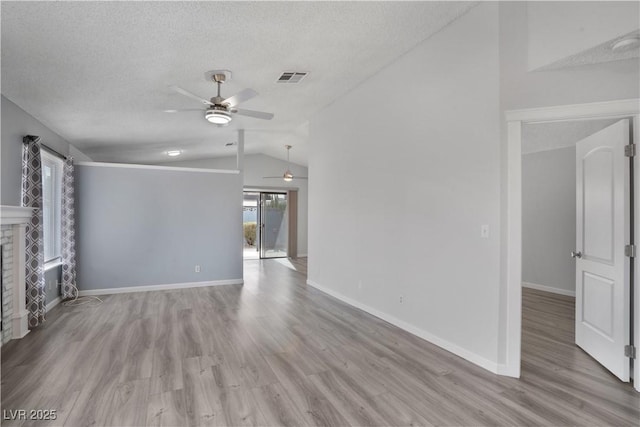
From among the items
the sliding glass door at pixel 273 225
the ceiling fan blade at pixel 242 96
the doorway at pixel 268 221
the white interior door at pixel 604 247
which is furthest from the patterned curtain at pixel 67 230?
the white interior door at pixel 604 247

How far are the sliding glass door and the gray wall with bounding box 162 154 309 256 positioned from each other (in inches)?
16.8

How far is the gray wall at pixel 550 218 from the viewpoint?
554 cm

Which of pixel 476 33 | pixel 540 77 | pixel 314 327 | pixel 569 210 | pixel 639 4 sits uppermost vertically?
pixel 476 33

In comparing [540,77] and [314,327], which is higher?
[540,77]

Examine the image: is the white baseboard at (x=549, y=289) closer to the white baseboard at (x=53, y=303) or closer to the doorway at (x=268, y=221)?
the doorway at (x=268, y=221)

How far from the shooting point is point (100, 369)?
112 inches

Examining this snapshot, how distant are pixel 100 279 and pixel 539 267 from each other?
764 centimetres

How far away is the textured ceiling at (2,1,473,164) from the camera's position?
8.36 ft

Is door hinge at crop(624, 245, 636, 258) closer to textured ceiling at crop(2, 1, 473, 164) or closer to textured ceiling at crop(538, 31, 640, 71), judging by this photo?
textured ceiling at crop(538, 31, 640, 71)

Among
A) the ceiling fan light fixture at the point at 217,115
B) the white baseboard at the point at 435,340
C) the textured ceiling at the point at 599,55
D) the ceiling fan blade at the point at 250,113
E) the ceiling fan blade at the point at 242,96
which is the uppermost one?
the ceiling fan blade at the point at 242,96

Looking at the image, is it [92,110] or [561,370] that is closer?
[561,370]

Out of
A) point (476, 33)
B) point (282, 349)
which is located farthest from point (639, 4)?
point (282, 349)

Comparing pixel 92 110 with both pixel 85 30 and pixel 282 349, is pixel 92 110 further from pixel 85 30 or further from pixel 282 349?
pixel 282 349

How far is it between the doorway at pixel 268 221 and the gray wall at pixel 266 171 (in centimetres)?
41
